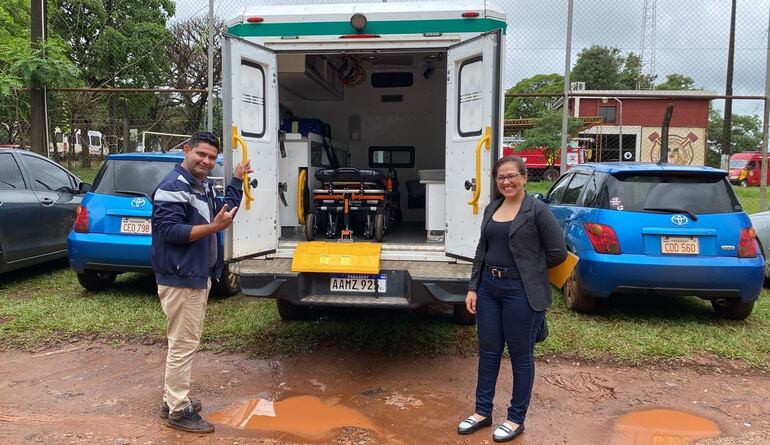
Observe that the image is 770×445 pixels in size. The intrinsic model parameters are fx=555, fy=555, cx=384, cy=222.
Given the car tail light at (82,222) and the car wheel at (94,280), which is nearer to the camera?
the car tail light at (82,222)

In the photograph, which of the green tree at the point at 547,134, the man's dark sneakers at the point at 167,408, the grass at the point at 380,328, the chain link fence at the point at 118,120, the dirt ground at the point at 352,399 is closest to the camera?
the dirt ground at the point at 352,399

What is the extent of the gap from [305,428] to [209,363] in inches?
56.5

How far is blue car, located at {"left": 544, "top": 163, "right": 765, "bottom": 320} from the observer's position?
16.9 feet

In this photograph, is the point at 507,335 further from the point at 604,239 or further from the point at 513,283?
the point at 604,239

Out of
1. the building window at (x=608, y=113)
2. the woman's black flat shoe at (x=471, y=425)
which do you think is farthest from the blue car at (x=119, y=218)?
the building window at (x=608, y=113)

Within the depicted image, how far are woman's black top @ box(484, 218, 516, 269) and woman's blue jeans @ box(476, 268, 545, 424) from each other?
3.3 inches

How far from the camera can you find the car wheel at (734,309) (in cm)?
545

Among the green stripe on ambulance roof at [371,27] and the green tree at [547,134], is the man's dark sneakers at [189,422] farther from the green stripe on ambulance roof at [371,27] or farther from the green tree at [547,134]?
the green tree at [547,134]

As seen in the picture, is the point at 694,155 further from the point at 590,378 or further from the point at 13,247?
the point at 13,247

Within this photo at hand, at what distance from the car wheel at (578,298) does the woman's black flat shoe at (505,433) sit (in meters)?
2.60

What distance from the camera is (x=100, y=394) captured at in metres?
3.95

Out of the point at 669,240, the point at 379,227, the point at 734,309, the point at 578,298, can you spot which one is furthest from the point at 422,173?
the point at 734,309

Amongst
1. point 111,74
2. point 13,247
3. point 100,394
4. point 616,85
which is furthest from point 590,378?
point 616,85

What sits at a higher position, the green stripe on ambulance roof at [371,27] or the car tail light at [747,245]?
the green stripe on ambulance roof at [371,27]
